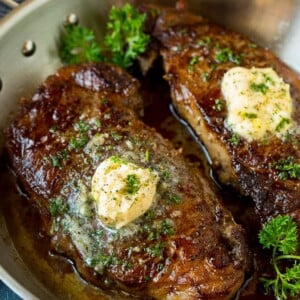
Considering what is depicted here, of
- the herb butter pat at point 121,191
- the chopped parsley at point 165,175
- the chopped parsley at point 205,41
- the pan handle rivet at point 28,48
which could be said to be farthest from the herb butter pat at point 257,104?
the pan handle rivet at point 28,48

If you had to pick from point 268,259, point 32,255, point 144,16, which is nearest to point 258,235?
point 268,259

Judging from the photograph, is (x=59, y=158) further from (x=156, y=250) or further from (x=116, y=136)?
(x=156, y=250)

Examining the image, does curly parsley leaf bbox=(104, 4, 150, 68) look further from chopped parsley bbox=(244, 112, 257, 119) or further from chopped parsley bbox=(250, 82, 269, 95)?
chopped parsley bbox=(244, 112, 257, 119)

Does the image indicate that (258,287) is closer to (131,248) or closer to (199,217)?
(199,217)

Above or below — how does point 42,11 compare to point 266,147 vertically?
above

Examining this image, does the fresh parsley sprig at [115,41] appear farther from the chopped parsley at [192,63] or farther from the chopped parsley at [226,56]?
the chopped parsley at [226,56]
